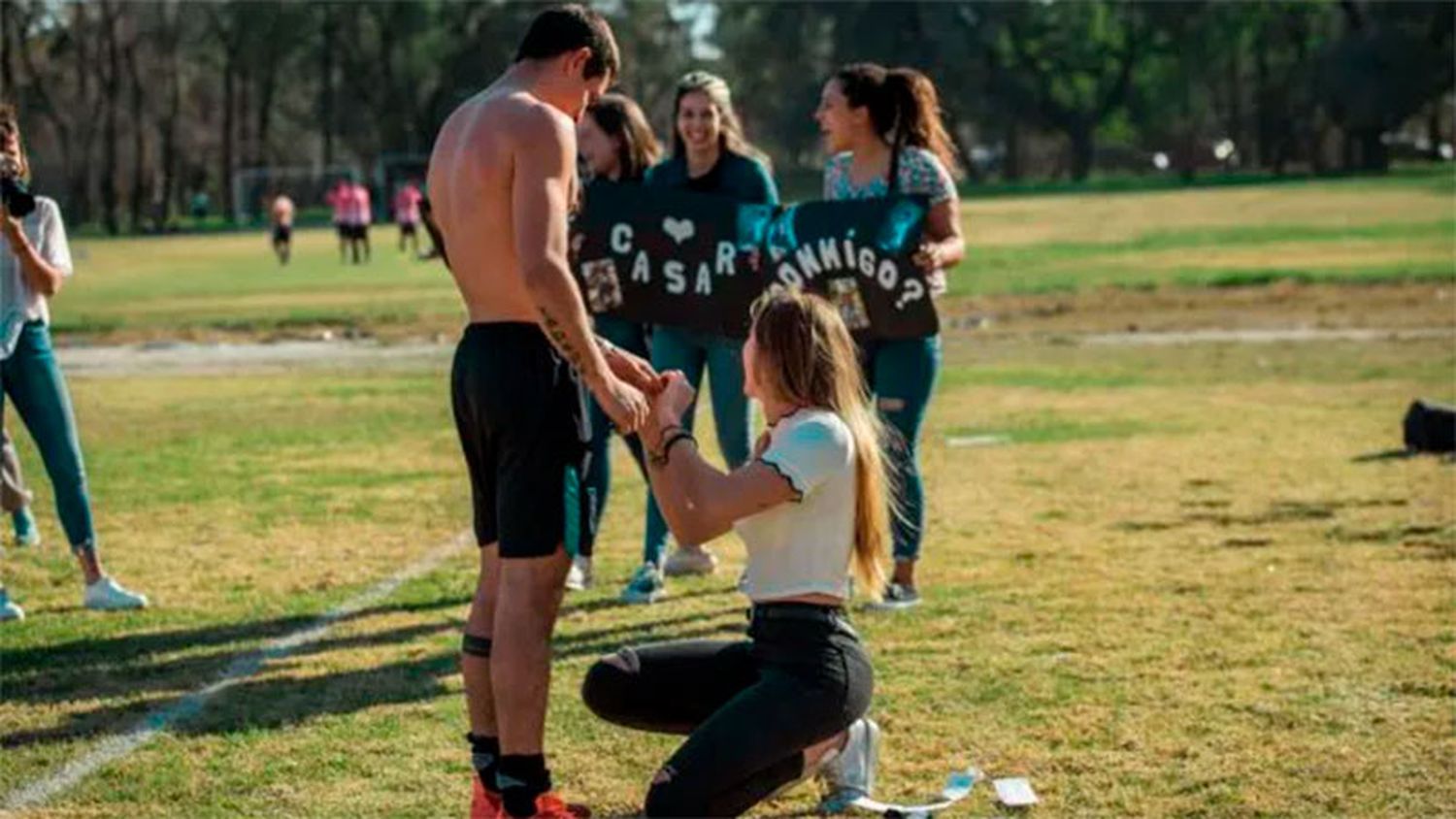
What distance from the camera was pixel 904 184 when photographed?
9156 mm

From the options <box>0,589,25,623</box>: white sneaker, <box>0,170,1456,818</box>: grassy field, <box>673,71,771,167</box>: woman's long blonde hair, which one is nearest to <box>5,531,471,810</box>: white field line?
<box>0,170,1456,818</box>: grassy field

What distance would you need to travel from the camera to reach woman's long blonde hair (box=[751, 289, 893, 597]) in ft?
17.8

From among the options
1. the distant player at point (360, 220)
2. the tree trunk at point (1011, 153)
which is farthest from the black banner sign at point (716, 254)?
the tree trunk at point (1011, 153)

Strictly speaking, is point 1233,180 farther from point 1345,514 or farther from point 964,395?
point 1345,514

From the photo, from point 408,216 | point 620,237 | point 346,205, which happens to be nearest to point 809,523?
point 620,237

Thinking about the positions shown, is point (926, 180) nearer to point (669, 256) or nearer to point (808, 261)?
point (808, 261)

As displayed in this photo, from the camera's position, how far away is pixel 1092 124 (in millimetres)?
120938

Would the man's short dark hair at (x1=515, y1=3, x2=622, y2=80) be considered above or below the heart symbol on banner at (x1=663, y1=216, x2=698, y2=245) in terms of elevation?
above

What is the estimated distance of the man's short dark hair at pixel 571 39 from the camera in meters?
5.91

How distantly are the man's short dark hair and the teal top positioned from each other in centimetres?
370

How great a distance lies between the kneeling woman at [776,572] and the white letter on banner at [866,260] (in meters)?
3.63

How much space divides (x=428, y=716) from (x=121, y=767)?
41.3 inches

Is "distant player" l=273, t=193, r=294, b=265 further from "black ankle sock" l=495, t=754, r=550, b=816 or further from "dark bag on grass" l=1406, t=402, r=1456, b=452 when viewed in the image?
"black ankle sock" l=495, t=754, r=550, b=816

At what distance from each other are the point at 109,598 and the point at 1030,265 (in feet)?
98.0
